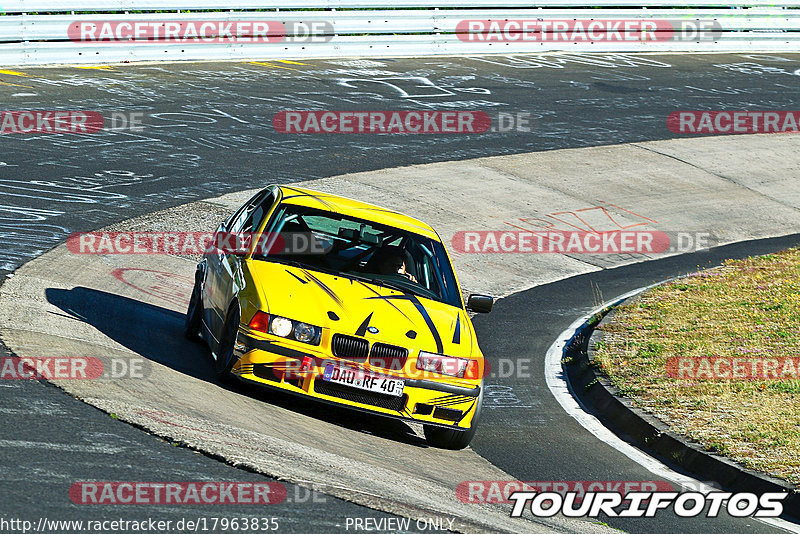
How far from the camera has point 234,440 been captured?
22.7 ft

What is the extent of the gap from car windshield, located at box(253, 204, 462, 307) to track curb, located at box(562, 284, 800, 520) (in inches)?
73.6

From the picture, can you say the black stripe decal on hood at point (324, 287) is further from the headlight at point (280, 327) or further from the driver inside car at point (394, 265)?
the driver inside car at point (394, 265)

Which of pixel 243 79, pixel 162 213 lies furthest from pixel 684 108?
pixel 162 213

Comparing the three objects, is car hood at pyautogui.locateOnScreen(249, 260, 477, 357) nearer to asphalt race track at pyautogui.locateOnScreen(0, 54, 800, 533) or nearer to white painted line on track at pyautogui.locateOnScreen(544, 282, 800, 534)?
asphalt race track at pyautogui.locateOnScreen(0, 54, 800, 533)

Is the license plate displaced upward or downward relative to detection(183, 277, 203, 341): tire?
upward

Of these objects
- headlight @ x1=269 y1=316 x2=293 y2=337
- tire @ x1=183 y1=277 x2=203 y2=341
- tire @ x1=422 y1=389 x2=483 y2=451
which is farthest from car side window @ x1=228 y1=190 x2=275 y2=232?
tire @ x1=422 y1=389 x2=483 y2=451

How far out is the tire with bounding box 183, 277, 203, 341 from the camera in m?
9.99

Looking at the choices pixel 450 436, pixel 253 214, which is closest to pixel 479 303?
pixel 450 436

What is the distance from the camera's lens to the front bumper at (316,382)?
7992 millimetres

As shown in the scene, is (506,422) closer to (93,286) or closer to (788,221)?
(93,286)

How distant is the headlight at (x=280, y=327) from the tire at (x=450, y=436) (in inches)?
50.6

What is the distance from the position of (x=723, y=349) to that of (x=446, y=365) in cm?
453

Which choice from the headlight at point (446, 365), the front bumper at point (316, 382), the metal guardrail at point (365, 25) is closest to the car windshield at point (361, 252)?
the headlight at point (446, 365)

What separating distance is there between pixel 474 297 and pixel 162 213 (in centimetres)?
658
